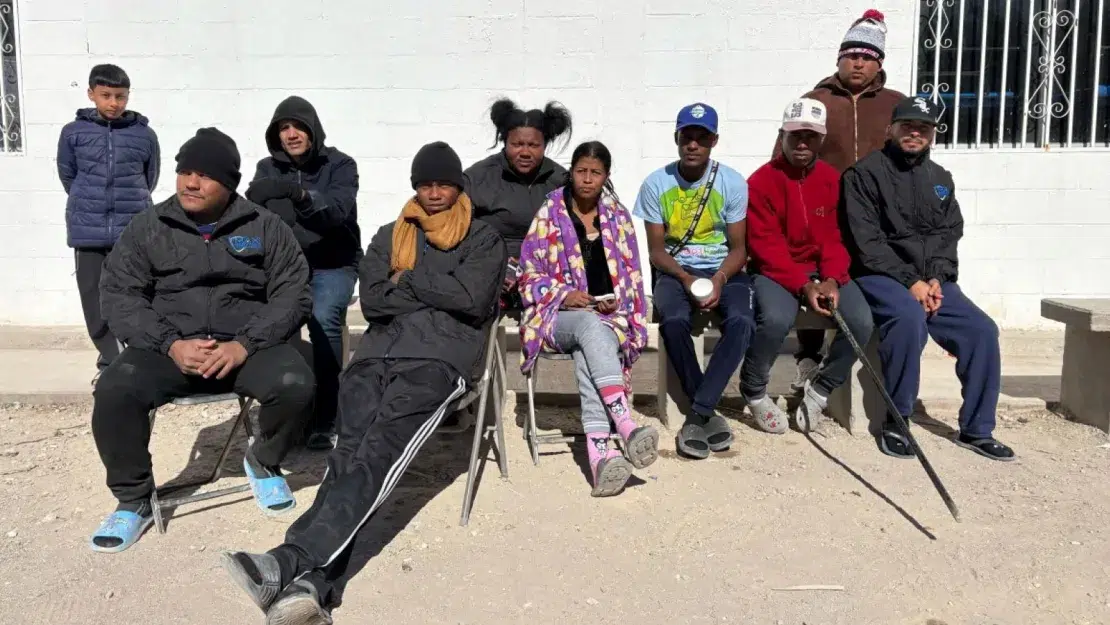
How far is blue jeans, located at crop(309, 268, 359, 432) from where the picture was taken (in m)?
4.77

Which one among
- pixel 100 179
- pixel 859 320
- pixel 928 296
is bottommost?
pixel 859 320

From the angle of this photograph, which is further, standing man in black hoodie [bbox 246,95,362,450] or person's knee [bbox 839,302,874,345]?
person's knee [bbox 839,302,874,345]

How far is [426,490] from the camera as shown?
4262 millimetres

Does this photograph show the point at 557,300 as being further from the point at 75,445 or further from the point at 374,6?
the point at 374,6

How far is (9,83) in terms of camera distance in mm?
7160

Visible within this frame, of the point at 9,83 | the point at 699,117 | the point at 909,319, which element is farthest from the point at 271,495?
the point at 9,83

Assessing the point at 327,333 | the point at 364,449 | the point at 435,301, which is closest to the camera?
the point at 364,449

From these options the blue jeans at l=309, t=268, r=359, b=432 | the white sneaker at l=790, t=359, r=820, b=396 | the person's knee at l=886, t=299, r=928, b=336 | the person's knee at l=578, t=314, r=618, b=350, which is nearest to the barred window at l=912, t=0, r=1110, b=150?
the white sneaker at l=790, t=359, r=820, b=396

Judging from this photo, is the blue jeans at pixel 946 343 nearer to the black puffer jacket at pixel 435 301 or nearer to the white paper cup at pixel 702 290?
the white paper cup at pixel 702 290

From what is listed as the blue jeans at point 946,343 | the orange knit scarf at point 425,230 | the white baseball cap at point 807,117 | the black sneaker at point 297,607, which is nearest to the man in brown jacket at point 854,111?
the white baseball cap at point 807,117

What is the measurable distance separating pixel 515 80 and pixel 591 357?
3.18m

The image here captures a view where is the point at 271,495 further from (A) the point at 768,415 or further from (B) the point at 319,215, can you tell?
(A) the point at 768,415

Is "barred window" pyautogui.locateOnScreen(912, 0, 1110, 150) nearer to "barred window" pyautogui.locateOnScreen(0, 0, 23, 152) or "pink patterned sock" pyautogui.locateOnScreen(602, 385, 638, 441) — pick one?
"pink patterned sock" pyautogui.locateOnScreen(602, 385, 638, 441)

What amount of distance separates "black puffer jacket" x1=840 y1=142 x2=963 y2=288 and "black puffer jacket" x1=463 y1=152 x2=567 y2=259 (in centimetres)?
154
